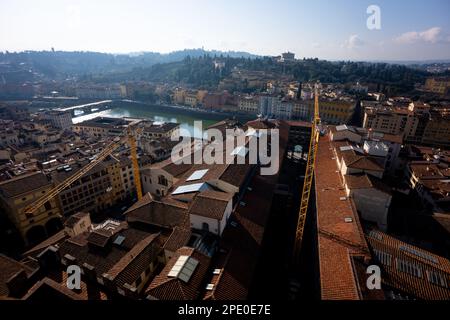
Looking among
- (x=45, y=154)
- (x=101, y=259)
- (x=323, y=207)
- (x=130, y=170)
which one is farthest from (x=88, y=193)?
(x=323, y=207)

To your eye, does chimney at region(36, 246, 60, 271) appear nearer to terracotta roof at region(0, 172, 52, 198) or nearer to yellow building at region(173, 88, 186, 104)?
terracotta roof at region(0, 172, 52, 198)

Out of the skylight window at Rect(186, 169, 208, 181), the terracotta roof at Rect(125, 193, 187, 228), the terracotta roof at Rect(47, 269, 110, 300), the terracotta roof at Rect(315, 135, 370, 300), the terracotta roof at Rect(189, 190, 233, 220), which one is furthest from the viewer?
the skylight window at Rect(186, 169, 208, 181)

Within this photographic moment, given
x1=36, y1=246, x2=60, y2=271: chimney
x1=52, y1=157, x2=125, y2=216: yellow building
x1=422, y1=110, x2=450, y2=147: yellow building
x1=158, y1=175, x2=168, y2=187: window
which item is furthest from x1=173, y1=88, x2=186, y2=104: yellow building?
x1=36, y1=246, x2=60, y2=271: chimney

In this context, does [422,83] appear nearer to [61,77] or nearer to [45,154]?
[45,154]

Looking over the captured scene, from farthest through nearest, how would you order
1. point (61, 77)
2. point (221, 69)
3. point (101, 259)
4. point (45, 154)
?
1. point (61, 77)
2. point (221, 69)
3. point (45, 154)
4. point (101, 259)

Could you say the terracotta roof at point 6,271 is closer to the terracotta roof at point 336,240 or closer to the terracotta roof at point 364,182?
the terracotta roof at point 336,240

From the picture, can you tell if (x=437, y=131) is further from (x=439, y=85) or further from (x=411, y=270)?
(x=439, y=85)

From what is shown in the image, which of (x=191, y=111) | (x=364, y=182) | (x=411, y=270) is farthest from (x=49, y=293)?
(x=191, y=111)
